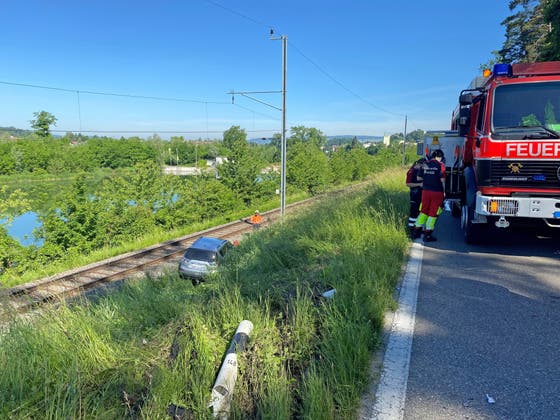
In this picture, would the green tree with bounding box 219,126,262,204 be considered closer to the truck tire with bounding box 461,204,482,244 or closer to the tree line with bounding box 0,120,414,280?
the tree line with bounding box 0,120,414,280

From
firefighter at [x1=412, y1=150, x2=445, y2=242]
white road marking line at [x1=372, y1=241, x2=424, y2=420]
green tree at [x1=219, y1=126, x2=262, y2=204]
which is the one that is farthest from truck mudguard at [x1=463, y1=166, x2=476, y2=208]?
green tree at [x1=219, y1=126, x2=262, y2=204]

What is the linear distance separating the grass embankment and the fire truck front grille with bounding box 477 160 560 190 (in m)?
2.60

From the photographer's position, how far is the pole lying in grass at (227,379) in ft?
7.48

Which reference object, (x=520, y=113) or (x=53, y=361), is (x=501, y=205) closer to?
(x=520, y=113)

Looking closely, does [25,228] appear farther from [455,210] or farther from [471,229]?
[471,229]

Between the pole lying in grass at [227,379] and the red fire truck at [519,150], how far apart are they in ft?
14.8

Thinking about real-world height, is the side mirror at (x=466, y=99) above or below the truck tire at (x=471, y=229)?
above

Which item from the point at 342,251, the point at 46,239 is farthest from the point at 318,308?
the point at 46,239

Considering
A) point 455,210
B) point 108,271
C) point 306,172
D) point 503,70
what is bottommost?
point 108,271

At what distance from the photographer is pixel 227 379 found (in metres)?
2.48

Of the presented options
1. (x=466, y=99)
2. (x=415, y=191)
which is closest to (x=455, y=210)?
(x=415, y=191)

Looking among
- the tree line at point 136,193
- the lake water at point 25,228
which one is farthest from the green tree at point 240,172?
the lake water at point 25,228

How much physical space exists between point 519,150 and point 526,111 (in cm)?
76

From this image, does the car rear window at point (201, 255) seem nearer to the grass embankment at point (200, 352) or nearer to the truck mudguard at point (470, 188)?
the grass embankment at point (200, 352)
